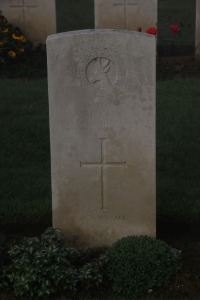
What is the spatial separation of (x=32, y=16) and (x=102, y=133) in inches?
277

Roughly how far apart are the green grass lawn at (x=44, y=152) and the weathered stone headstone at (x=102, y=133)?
676 mm

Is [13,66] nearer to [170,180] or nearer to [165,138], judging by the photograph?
[165,138]

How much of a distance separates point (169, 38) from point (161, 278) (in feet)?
28.1

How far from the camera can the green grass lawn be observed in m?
5.79

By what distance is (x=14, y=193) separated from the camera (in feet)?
20.3

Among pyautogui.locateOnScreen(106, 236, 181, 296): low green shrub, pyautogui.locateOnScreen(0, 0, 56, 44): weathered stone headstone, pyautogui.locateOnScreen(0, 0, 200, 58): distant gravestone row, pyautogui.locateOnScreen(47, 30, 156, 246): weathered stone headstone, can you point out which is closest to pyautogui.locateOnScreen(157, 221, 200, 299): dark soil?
pyautogui.locateOnScreen(106, 236, 181, 296): low green shrub

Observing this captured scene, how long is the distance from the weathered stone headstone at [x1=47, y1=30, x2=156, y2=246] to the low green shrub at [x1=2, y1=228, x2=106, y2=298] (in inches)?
14.0

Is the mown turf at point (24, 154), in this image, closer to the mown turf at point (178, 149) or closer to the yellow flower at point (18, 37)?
the mown turf at point (178, 149)

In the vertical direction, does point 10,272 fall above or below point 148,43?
below

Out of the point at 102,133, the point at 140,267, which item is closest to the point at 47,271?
the point at 140,267

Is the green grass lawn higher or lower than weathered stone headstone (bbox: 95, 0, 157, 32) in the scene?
lower

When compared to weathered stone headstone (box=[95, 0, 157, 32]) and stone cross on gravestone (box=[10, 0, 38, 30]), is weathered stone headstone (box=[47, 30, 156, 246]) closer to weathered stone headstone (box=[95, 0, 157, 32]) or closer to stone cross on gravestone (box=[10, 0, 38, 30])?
weathered stone headstone (box=[95, 0, 157, 32])

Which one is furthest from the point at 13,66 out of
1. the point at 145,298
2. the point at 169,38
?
the point at 145,298

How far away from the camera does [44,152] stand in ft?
23.7
